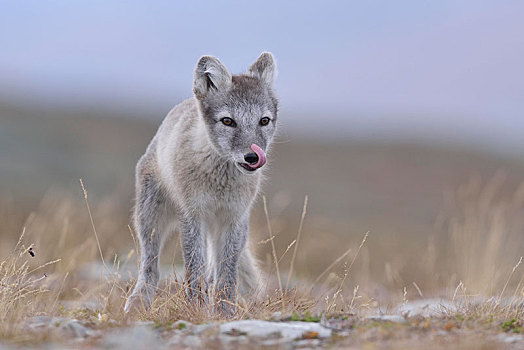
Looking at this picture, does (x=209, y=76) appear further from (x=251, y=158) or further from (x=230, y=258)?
(x=230, y=258)

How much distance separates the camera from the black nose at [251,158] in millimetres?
6480

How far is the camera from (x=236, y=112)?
6.92 meters

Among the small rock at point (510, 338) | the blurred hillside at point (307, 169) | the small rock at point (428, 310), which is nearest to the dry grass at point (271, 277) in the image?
the small rock at point (428, 310)

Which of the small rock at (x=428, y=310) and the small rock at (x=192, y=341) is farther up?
the small rock at (x=192, y=341)

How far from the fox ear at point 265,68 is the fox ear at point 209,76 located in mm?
667

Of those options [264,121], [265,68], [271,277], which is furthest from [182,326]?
[271,277]

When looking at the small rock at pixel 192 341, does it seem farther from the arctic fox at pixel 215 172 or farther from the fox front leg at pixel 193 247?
the fox front leg at pixel 193 247

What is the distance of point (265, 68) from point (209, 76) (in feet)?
2.72

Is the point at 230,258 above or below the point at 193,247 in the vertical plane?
below

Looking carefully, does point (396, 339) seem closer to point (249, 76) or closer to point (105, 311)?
point (105, 311)

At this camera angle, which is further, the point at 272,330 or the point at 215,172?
the point at 215,172

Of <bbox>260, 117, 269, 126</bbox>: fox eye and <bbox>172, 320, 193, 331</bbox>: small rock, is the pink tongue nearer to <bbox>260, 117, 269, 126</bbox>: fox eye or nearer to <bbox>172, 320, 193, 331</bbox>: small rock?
<bbox>260, 117, 269, 126</bbox>: fox eye

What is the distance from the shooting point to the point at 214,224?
24.3 ft

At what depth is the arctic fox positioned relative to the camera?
22.6 feet
